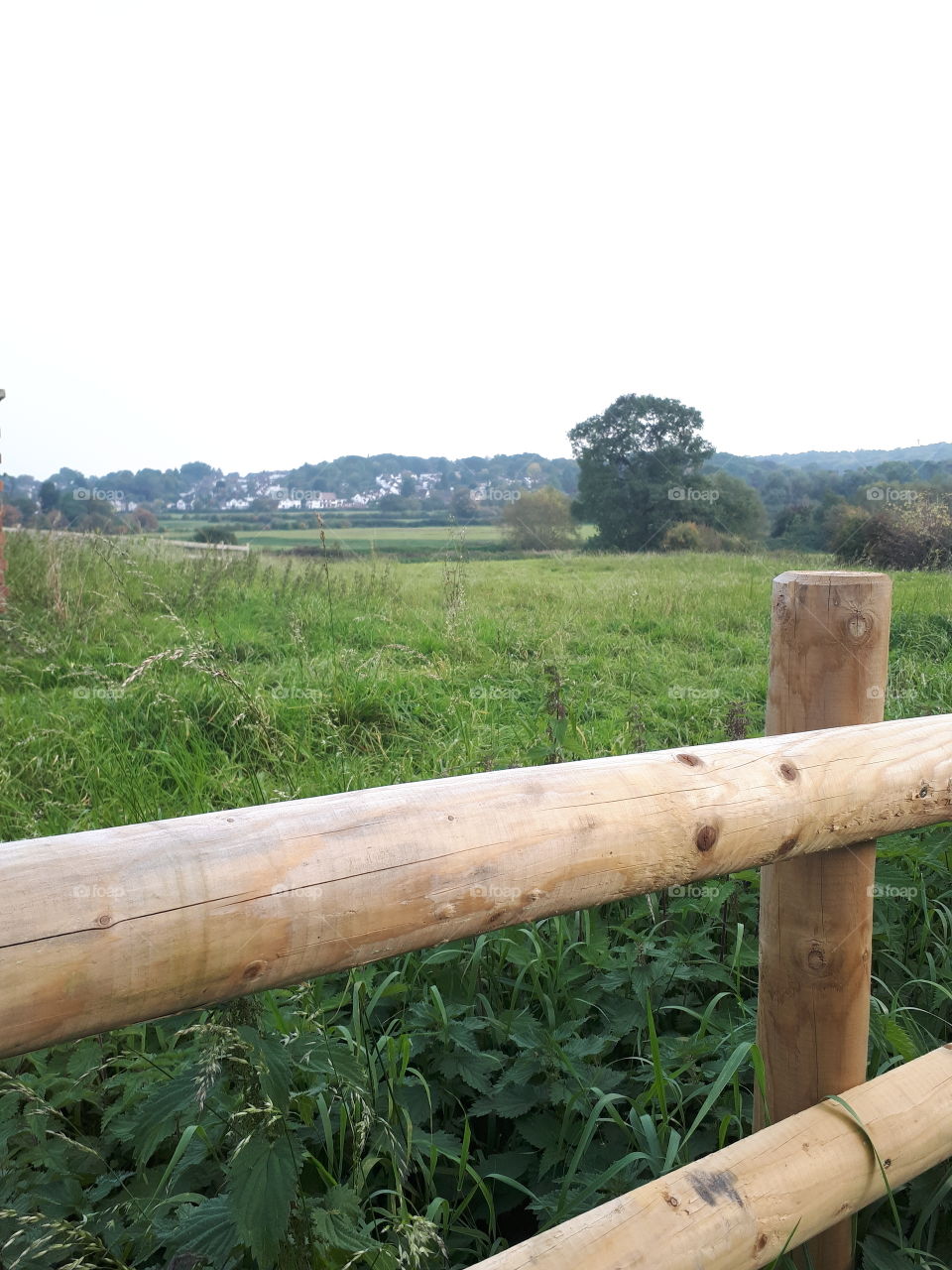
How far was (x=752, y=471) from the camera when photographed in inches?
452

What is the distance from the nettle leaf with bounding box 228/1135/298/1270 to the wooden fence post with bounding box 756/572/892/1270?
37.0 inches

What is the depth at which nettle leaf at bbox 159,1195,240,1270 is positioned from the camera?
3.85 feet

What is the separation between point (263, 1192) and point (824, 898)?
1.04m

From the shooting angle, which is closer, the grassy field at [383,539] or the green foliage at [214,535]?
the grassy field at [383,539]

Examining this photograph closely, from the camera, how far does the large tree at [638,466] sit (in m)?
12.0

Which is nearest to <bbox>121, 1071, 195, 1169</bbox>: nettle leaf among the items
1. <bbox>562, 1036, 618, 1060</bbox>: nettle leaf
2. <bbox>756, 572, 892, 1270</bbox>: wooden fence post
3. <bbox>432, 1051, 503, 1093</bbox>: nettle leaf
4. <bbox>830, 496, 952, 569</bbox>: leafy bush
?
<bbox>432, 1051, 503, 1093</bbox>: nettle leaf

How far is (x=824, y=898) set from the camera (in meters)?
1.53

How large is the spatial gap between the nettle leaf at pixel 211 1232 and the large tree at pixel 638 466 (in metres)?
10.8

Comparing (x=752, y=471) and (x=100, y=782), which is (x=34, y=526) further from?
(x=752, y=471)

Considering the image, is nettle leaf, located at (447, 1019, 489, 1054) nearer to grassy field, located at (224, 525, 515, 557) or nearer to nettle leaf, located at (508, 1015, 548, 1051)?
nettle leaf, located at (508, 1015, 548, 1051)

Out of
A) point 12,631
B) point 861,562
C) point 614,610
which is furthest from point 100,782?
point 861,562

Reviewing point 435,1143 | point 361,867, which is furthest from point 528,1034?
point 361,867

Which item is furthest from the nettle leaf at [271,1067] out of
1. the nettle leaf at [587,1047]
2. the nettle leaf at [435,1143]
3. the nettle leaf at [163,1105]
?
the nettle leaf at [587,1047]

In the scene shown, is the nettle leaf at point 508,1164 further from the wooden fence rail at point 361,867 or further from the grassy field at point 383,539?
the grassy field at point 383,539
